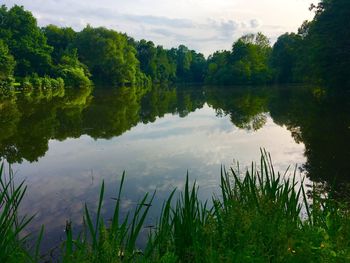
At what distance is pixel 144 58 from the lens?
121m

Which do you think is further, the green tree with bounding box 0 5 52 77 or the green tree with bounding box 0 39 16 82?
the green tree with bounding box 0 5 52 77

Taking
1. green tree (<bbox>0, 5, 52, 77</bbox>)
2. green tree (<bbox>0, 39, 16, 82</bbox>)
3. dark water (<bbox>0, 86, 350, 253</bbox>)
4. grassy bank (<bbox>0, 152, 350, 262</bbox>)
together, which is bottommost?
dark water (<bbox>0, 86, 350, 253</bbox>)

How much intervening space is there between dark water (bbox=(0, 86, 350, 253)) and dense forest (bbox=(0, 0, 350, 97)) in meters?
12.0

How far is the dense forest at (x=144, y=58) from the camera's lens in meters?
33.5

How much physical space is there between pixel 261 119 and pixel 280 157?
1088cm

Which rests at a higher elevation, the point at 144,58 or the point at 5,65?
the point at 144,58

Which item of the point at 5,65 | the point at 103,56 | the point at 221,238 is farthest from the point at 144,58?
the point at 221,238

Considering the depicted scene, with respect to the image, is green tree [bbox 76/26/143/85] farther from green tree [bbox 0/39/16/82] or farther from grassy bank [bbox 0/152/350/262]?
grassy bank [bbox 0/152/350/262]

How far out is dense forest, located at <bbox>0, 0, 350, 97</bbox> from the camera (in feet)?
110

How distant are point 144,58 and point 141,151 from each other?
110 m

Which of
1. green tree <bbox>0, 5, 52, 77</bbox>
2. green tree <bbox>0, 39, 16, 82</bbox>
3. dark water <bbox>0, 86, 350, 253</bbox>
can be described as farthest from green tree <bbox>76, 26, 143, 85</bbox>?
dark water <bbox>0, 86, 350, 253</bbox>

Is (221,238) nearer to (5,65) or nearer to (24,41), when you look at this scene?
(5,65)

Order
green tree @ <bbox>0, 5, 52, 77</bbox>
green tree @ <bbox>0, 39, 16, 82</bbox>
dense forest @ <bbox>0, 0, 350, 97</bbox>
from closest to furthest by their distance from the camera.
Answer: dense forest @ <bbox>0, 0, 350, 97</bbox> → green tree @ <bbox>0, 39, 16, 82</bbox> → green tree @ <bbox>0, 5, 52, 77</bbox>

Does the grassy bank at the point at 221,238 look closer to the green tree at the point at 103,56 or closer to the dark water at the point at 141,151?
the dark water at the point at 141,151
